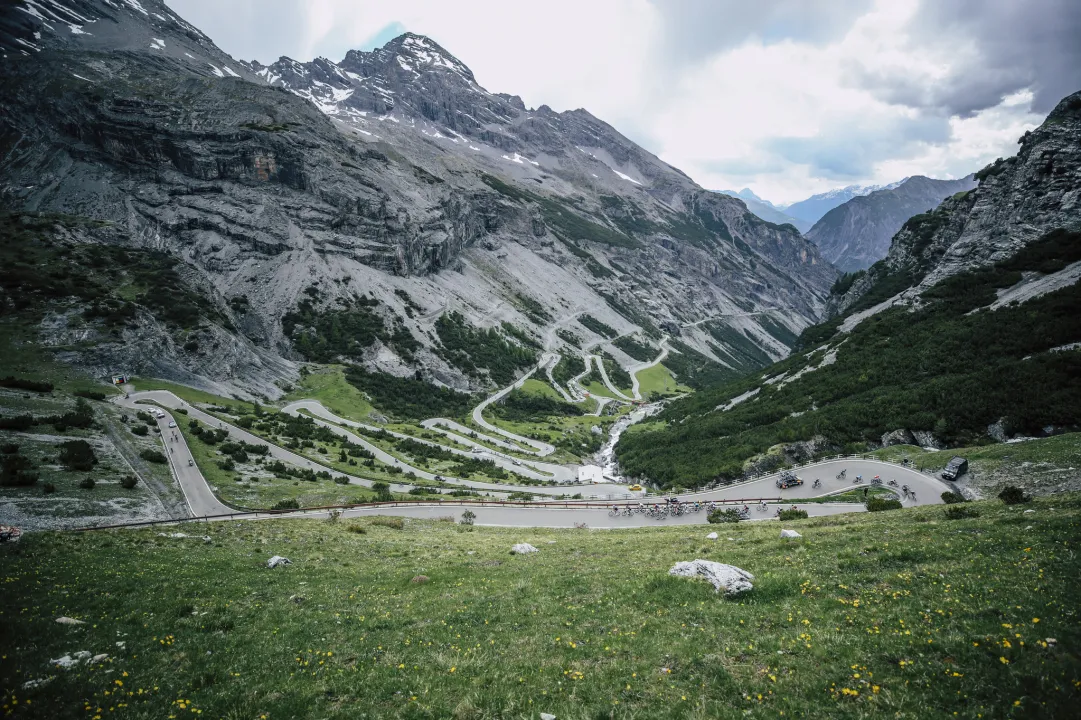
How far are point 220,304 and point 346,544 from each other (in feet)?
376

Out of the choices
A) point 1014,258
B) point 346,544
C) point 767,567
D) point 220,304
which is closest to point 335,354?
point 220,304

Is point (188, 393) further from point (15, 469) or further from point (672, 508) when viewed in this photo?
point (672, 508)

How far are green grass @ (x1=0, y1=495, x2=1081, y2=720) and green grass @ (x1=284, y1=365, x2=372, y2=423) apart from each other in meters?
83.4

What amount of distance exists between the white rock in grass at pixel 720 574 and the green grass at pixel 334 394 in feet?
306

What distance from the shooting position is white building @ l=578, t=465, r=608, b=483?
276 ft

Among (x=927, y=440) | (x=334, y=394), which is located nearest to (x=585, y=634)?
(x=927, y=440)

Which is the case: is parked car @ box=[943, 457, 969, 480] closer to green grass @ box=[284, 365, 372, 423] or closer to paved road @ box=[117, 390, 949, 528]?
paved road @ box=[117, 390, 949, 528]

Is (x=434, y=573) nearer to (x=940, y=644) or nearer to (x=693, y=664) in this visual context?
(x=693, y=664)

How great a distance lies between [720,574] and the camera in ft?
47.6

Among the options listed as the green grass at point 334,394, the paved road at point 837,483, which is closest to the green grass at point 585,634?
the paved road at point 837,483

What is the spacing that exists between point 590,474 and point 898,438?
49603 mm

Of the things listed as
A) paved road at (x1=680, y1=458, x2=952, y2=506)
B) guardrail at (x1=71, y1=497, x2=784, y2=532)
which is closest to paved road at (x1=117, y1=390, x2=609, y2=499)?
guardrail at (x1=71, y1=497, x2=784, y2=532)

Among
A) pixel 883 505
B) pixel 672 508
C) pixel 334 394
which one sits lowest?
pixel 672 508

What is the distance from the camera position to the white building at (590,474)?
8397 cm
